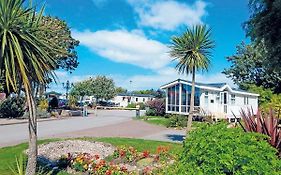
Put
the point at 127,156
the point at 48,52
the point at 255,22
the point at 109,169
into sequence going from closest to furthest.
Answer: the point at 48,52, the point at 109,169, the point at 255,22, the point at 127,156

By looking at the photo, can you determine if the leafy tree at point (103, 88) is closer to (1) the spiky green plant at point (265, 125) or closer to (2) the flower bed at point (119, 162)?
(2) the flower bed at point (119, 162)

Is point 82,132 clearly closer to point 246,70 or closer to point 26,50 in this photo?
point 26,50

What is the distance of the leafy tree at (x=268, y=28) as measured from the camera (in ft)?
29.2

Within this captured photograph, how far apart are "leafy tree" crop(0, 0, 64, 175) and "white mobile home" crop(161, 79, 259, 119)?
2523 cm

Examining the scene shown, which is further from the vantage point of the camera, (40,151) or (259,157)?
(40,151)

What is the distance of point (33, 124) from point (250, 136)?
16.4ft

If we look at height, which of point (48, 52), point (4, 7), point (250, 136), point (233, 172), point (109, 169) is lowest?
point (109, 169)

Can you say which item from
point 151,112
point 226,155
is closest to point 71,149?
point 226,155

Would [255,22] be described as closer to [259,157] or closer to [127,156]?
[127,156]

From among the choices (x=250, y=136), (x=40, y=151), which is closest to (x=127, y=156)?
(x=40, y=151)

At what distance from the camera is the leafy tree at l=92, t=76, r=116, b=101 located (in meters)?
68.6

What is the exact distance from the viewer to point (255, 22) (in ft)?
30.7

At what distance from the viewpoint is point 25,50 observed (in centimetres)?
650

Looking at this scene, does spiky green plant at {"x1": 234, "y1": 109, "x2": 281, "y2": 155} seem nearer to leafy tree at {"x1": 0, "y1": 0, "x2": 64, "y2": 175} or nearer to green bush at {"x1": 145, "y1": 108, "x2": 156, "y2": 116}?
leafy tree at {"x1": 0, "y1": 0, "x2": 64, "y2": 175}
